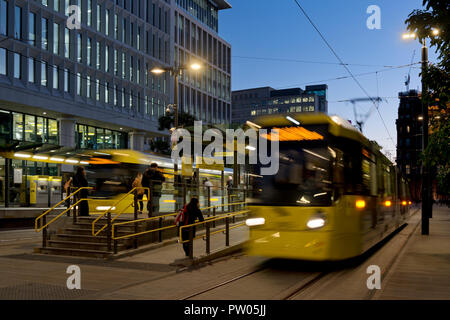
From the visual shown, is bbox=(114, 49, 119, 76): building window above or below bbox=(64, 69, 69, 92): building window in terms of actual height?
above

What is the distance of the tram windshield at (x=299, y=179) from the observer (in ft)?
32.9

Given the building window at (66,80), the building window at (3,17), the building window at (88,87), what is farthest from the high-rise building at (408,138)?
the building window at (3,17)

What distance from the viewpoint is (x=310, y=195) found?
32.9ft

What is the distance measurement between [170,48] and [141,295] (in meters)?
49.2

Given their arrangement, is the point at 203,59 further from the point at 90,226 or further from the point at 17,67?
the point at 90,226

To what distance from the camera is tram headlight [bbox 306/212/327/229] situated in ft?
32.3

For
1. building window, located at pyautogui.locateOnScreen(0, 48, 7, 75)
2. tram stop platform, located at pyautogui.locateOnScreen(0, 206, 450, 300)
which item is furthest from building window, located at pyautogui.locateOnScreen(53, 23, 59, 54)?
tram stop platform, located at pyautogui.locateOnScreen(0, 206, 450, 300)

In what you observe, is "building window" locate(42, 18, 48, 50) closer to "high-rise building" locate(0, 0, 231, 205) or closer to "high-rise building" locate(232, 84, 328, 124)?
"high-rise building" locate(0, 0, 231, 205)

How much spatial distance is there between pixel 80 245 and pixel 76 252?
325 millimetres

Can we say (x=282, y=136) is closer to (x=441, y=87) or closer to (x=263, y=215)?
(x=263, y=215)

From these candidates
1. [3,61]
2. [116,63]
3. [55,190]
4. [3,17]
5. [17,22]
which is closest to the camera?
[55,190]

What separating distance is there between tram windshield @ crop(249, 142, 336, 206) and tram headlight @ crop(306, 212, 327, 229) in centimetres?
23

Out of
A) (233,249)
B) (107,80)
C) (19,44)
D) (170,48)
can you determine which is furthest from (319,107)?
(233,249)

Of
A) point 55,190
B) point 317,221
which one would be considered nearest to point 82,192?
point 317,221
